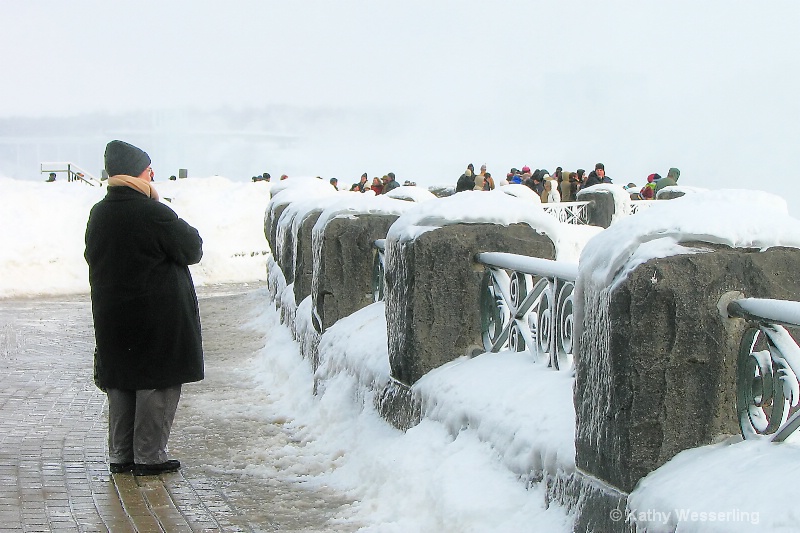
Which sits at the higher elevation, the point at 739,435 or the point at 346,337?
the point at 739,435

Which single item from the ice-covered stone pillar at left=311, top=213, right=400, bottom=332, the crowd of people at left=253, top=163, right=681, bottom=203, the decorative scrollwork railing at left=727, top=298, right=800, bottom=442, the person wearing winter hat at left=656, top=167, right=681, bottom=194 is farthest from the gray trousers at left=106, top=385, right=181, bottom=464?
the person wearing winter hat at left=656, top=167, right=681, bottom=194

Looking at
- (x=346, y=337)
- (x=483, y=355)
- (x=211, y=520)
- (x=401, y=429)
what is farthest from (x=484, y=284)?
(x=346, y=337)

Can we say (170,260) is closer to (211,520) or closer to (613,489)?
(211,520)

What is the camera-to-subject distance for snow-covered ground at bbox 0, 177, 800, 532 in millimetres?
2986

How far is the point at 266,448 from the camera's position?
6773 mm

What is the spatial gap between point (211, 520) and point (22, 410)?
141 inches

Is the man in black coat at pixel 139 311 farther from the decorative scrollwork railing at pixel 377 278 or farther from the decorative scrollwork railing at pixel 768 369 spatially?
the decorative scrollwork railing at pixel 768 369

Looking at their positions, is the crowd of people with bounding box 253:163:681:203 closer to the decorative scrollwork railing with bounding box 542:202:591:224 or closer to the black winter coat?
the decorative scrollwork railing with bounding box 542:202:591:224

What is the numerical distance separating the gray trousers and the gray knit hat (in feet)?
3.94

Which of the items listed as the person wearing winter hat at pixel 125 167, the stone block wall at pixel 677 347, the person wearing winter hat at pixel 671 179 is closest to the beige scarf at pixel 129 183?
the person wearing winter hat at pixel 125 167

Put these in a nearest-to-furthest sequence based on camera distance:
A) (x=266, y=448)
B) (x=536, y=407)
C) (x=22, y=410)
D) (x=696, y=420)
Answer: (x=696, y=420) < (x=536, y=407) < (x=266, y=448) < (x=22, y=410)

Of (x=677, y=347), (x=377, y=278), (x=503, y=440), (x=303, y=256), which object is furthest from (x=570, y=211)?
(x=677, y=347)

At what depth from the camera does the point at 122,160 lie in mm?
6145

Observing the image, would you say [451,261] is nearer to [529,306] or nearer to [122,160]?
[529,306]
